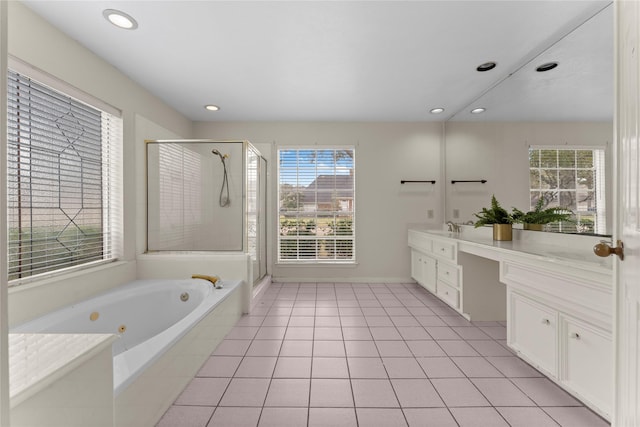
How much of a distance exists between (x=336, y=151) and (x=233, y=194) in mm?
1629

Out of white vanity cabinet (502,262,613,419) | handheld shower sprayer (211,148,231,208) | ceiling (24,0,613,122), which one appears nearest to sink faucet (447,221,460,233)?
ceiling (24,0,613,122)

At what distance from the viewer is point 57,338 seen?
888 mm

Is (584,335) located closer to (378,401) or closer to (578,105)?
(378,401)

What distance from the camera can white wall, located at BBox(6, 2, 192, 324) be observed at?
167 cm

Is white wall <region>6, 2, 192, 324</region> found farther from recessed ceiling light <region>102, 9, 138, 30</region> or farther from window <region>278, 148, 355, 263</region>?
window <region>278, 148, 355, 263</region>

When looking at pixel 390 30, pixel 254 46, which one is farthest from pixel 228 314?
pixel 390 30

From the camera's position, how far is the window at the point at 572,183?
174cm

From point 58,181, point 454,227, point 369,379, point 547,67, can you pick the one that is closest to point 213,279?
point 58,181

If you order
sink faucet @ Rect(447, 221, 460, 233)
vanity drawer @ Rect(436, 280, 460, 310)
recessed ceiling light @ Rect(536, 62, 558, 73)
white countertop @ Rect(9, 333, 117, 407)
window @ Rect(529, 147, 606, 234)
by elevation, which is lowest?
vanity drawer @ Rect(436, 280, 460, 310)

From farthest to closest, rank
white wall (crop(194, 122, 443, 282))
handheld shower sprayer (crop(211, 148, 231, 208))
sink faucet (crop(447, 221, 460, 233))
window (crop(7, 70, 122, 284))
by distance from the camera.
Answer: white wall (crop(194, 122, 443, 282))
sink faucet (crop(447, 221, 460, 233))
handheld shower sprayer (crop(211, 148, 231, 208))
window (crop(7, 70, 122, 284))

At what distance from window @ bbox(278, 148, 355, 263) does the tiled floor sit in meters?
1.36

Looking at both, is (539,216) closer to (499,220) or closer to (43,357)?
(499,220)

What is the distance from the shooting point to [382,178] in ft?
12.8

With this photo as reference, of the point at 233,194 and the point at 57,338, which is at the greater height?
the point at 233,194
